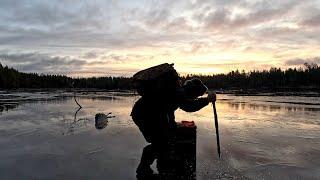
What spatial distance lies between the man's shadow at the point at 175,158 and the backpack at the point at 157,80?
3.76 feet

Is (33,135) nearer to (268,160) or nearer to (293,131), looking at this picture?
(268,160)

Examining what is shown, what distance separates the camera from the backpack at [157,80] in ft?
21.2

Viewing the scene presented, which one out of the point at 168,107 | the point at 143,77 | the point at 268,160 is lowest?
the point at 268,160

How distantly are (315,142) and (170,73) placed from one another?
7667 mm

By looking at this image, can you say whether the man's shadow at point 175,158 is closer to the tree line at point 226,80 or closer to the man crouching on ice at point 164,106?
the man crouching on ice at point 164,106

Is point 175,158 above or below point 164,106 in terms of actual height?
below

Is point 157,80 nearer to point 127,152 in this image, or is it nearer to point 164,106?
point 164,106

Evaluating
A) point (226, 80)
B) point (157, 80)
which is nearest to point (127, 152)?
point (157, 80)

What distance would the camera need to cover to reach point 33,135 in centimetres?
1359

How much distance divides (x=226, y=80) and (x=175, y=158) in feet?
463

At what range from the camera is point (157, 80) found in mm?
6469

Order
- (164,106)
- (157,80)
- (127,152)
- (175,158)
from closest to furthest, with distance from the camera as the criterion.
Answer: (157,80) → (164,106) → (175,158) → (127,152)

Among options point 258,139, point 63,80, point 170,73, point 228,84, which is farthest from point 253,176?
point 63,80

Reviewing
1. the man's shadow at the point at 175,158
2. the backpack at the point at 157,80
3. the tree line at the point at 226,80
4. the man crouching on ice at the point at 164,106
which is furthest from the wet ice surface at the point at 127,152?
the tree line at the point at 226,80
